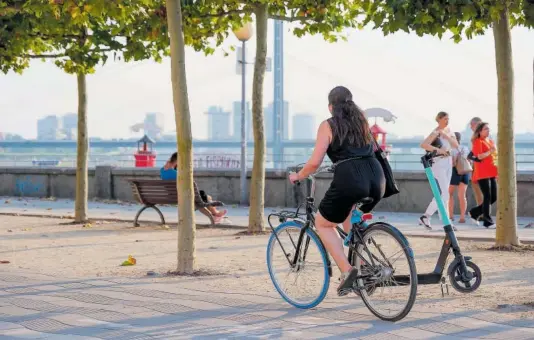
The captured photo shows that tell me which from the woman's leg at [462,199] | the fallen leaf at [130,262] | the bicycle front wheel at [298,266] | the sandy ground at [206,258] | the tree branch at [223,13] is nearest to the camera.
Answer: the bicycle front wheel at [298,266]

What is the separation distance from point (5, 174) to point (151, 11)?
1427cm

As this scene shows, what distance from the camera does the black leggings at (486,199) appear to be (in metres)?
16.8

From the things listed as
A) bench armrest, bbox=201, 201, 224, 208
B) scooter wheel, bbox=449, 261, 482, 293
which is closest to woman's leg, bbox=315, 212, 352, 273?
scooter wheel, bbox=449, 261, 482, 293

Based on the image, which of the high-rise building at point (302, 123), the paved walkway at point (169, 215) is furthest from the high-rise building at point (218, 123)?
the paved walkway at point (169, 215)

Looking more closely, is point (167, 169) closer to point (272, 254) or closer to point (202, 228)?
point (202, 228)

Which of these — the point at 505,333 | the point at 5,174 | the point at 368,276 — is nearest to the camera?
the point at 505,333

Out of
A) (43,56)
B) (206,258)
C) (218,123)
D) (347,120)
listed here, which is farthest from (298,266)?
(218,123)

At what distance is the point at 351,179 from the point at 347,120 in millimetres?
419

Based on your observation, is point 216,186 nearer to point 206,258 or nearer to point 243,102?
point 243,102

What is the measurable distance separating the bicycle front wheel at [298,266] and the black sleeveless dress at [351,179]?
17.8 inches

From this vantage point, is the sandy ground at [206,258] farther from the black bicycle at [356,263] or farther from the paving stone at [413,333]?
the paving stone at [413,333]

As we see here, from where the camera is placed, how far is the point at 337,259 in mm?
8031

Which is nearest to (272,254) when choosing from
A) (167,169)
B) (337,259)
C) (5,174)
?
(337,259)

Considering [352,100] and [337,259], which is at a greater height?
[352,100]
